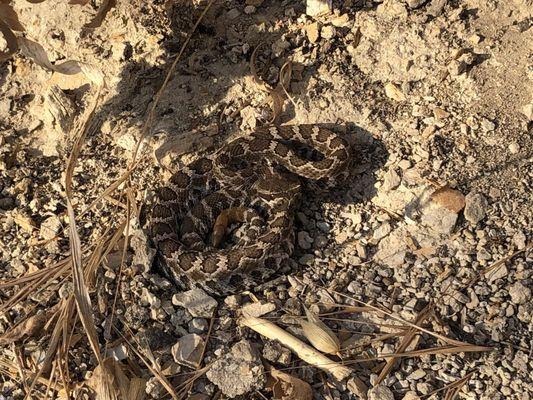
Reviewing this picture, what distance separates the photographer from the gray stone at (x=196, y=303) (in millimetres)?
5457

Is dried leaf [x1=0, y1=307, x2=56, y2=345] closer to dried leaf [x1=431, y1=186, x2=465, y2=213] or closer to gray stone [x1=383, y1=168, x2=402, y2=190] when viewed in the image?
gray stone [x1=383, y1=168, x2=402, y2=190]

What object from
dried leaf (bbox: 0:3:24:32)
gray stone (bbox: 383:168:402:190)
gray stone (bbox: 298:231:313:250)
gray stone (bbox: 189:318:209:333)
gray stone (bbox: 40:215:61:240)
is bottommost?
gray stone (bbox: 298:231:313:250)

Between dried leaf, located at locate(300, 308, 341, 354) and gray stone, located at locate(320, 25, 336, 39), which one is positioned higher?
gray stone, located at locate(320, 25, 336, 39)

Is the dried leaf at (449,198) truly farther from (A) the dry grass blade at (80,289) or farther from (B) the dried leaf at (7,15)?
(B) the dried leaf at (7,15)

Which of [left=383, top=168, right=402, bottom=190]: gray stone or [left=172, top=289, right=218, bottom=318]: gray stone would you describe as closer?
[left=172, top=289, right=218, bottom=318]: gray stone

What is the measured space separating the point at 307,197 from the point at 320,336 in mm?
1747

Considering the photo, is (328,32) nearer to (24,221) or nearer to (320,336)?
(320,336)

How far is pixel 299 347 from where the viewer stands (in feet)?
17.0

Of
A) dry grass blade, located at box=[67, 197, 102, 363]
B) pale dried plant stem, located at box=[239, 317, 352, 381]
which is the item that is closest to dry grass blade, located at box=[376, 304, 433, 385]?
pale dried plant stem, located at box=[239, 317, 352, 381]

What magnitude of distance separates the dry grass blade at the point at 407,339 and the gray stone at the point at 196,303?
1.43m

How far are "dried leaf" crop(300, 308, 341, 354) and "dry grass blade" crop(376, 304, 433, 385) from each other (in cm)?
37

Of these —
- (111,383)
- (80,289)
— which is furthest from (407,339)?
(80,289)

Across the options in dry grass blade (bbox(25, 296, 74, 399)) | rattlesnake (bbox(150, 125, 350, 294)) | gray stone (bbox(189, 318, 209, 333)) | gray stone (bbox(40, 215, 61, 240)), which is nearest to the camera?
dry grass blade (bbox(25, 296, 74, 399))

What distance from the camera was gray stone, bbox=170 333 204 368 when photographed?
202 inches
